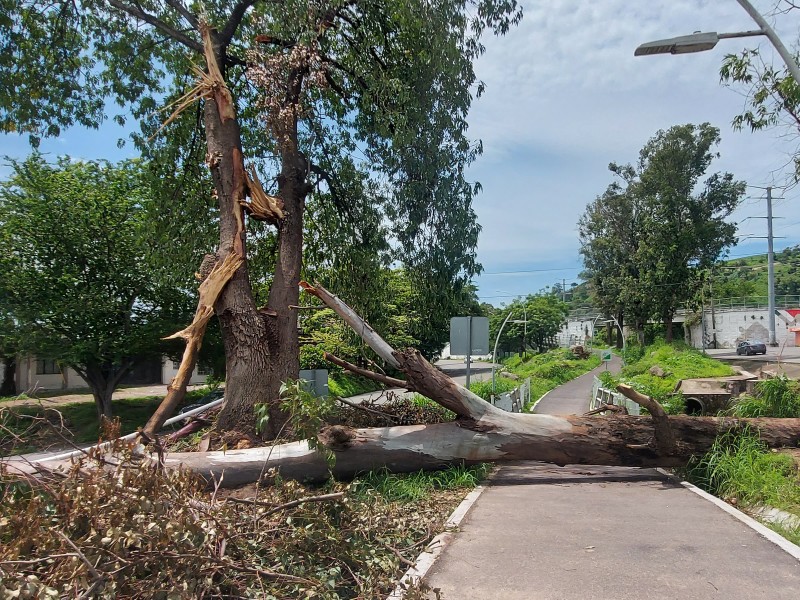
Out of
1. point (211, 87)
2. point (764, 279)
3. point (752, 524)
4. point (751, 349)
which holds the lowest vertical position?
point (751, 349)

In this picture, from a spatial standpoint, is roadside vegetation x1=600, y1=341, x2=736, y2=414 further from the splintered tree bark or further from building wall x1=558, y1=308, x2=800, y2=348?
building wall x1=558, y1=308, x2=800, y2=348

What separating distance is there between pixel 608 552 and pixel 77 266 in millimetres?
20208

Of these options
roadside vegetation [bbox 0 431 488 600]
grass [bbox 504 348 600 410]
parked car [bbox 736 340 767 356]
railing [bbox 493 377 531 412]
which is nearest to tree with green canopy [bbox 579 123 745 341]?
grass [bbox 504 348 600 410]

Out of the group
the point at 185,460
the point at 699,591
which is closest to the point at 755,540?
the point at 699,591

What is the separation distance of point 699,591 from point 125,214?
834 inches

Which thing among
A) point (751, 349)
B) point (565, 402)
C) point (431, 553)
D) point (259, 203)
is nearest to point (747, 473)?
point (431, 553)

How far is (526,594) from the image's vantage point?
4016 mm

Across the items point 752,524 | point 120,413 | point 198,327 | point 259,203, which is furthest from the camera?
point 120,413

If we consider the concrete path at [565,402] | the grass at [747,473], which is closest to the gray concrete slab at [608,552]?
the grass at [747,473]

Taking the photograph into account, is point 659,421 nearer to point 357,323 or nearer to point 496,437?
point 496,437

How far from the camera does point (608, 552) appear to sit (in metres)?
4.84

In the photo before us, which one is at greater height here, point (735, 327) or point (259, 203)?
point (259, 203)

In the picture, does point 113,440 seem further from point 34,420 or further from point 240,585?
point 240,585

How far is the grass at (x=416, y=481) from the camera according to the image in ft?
21.5
